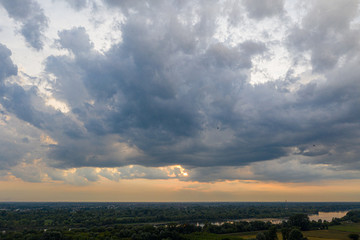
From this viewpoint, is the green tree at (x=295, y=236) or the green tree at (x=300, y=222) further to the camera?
the green tree at (x=300, y=222)

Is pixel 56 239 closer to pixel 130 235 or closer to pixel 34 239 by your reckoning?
pixel 34 239

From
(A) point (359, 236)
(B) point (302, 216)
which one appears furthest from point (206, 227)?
(A) point (359, 236)

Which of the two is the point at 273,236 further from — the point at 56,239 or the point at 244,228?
the point at 56,239

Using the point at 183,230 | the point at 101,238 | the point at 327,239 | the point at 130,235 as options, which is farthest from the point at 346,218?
the point at 101,238

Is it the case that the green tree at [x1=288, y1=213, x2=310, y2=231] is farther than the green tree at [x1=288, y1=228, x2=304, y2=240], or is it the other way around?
the green tree at [x1=288, y1=213, x2=310, y2=231]

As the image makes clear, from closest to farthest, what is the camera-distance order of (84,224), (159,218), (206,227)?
(206,227)
(84,224)
(159,218)

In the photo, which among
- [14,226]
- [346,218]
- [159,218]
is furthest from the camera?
[159,218]

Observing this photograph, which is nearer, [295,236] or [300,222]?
[295,236]

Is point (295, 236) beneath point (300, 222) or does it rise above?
beneath

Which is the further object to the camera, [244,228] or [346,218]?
[346,218]
